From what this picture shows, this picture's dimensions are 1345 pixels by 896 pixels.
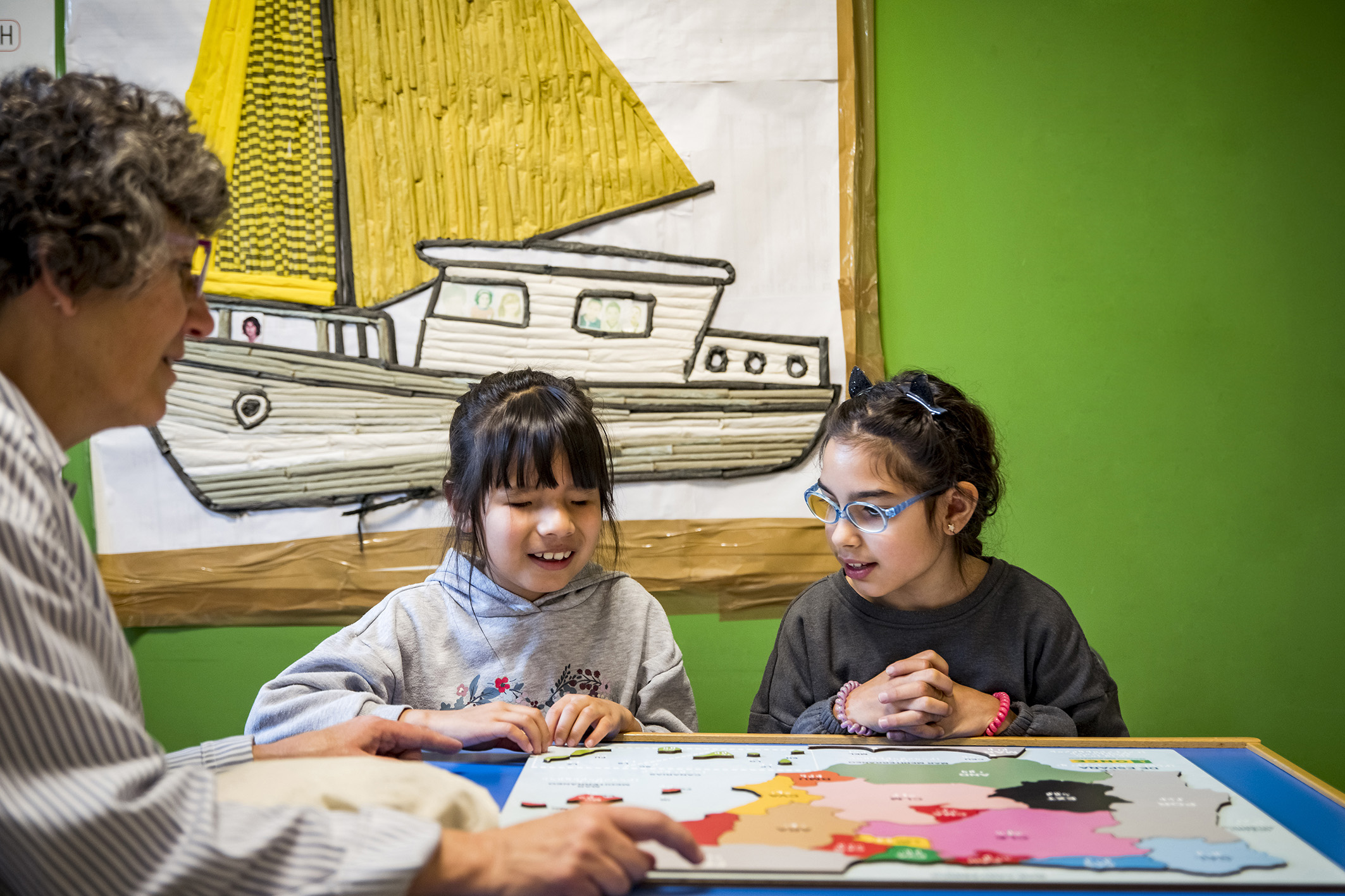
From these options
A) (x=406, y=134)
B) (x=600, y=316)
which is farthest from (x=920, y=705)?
(x=406, y=134)

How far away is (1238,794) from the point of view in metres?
0.93

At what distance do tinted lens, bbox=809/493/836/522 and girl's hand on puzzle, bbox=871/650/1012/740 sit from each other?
0.82ft

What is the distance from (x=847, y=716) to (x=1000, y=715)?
0.65 feet

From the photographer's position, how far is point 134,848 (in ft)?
1.95

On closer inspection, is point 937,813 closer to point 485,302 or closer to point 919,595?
point 919,595

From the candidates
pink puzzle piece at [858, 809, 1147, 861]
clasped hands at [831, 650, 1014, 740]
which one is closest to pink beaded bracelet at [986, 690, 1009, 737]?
clasped hands at [831, 650, 1014, 740]

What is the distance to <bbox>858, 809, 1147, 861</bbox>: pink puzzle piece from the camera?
78 cm

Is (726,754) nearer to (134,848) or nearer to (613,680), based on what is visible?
(613,680)

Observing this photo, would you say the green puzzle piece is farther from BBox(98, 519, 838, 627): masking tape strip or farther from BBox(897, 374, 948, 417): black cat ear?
BBox(98, 519, 838, 627): masking tape strip

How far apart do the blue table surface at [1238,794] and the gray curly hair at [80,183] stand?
1.95 feet

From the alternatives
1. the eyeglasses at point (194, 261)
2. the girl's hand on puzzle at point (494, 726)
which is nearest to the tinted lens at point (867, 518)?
the girl's hand on puzzle at point (494, 726)

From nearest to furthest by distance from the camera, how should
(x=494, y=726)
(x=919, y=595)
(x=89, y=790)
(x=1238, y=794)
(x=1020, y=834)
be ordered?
1. (x=89, y=790)
2. (x=1020, y=834)
3. (x=1238, y=794)
4. (x=494, y=726)
5. (x=919, y=595)

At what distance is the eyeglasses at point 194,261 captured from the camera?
32.8 inches

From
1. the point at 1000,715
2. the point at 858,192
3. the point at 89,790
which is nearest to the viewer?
the point at 89,790
